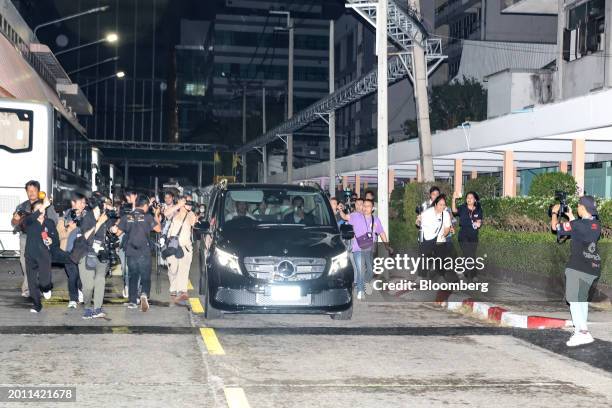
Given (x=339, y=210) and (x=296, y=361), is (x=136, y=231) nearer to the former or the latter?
(x=296, y=361)

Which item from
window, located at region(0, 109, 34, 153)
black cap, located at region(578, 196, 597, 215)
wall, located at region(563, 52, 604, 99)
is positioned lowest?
black cap, located at region(578, 196, 597, 215)

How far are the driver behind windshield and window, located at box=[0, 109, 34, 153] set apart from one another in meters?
8.80

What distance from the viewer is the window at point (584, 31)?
2881cm

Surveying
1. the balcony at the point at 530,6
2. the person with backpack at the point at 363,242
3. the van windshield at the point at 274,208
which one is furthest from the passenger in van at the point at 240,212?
the balcony at the point at 530,6

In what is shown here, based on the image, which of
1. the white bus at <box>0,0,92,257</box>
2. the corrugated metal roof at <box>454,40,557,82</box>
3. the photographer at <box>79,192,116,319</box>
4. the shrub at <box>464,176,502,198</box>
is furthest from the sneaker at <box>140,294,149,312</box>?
the corrugated metal roof at <box>454,40,557,82</box>

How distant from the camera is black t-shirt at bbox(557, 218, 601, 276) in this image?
9891 mm

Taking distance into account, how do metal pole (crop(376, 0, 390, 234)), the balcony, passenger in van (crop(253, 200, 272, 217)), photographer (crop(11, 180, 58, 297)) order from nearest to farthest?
passenger in van (crop(253, 200, 272, 217))
photographer (crop(11, 180, 58, 297))
metal pole (crop(376, 0, 390, 234))
the balcony

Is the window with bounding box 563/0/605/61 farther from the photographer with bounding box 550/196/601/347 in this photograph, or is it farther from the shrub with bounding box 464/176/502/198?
the photographer with bounding box 550/196/601/347

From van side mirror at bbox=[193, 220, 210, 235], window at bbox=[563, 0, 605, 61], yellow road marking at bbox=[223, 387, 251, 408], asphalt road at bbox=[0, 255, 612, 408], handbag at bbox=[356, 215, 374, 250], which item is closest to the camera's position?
yellow road marking at bbox=[223, 387, 251, 408]

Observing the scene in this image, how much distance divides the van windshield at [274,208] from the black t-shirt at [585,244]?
3.59 meters

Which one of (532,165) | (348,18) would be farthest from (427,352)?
(348,18)

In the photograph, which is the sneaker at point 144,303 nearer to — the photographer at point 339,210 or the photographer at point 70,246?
the photographer at point 70,246

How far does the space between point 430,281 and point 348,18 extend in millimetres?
92038

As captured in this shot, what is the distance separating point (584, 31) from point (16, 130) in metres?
19.7
